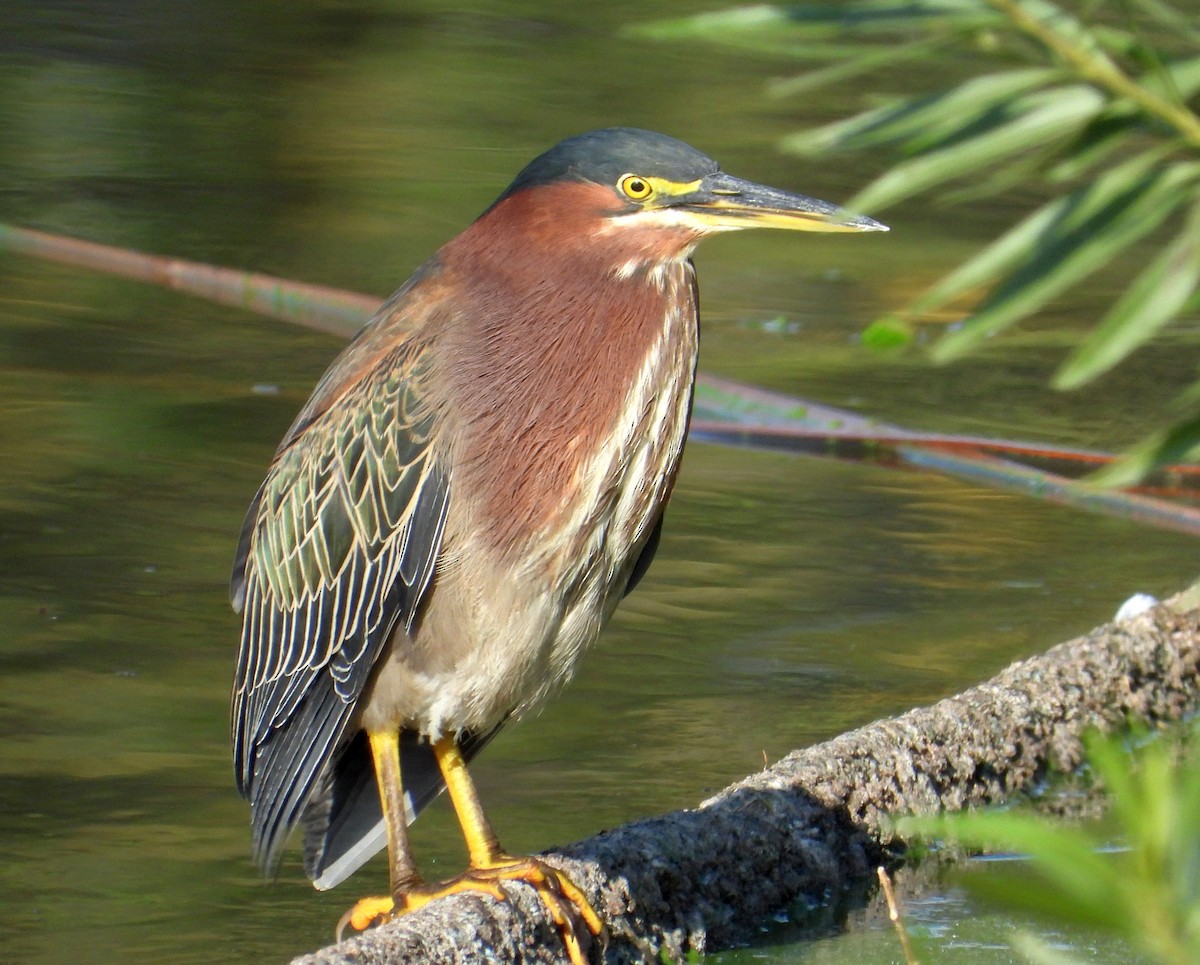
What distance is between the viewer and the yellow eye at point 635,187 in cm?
329

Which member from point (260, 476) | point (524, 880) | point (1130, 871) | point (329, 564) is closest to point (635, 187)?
point (329, 564)

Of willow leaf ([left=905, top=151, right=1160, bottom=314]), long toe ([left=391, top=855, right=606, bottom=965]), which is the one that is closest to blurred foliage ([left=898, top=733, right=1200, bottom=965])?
willow leaf ([left=905, top=151, right=1160, bottom=314])

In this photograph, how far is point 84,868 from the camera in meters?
3.59

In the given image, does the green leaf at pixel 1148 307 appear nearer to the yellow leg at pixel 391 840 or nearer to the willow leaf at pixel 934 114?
the willow leaf at pixel 934 114

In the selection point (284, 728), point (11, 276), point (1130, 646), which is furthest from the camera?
point (11, 276)

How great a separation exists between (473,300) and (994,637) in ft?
7.77

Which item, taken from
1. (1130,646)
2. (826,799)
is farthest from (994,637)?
(826,799)

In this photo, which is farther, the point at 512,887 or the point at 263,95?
the point at 263,95

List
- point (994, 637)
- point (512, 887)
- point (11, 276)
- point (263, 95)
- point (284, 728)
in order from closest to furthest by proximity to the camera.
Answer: point (512, 887) < point (284, 728) < point (994, 637) < point (11, 276) < point (263, 95)

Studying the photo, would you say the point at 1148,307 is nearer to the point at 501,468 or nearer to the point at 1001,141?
the point at 1001,141

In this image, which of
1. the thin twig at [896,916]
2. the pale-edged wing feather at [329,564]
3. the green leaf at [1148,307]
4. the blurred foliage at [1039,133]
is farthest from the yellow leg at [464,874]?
the green leaf at [1148,307]

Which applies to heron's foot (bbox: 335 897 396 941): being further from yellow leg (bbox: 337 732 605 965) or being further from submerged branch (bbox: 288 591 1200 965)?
submerged branch (bbox: 288 591 1200 965)

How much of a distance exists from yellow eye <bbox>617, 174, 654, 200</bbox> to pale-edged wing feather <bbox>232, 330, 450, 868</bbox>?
1.52 ft

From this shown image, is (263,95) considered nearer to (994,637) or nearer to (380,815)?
(994,637)
